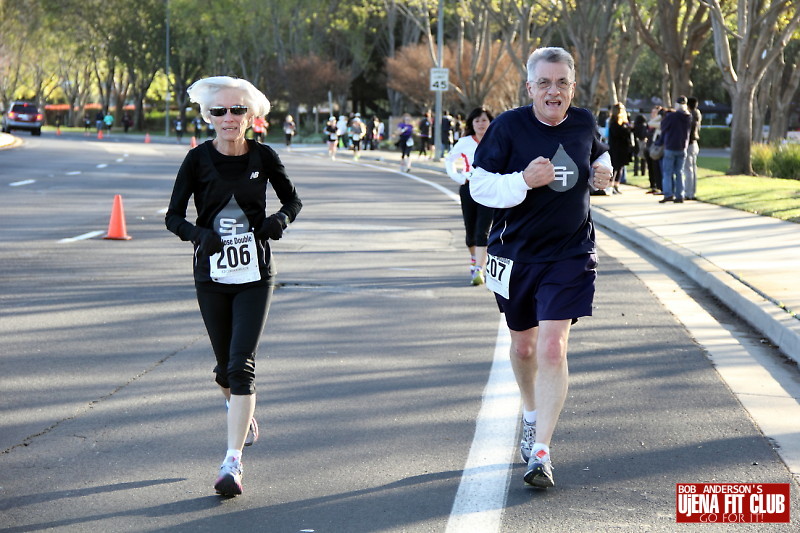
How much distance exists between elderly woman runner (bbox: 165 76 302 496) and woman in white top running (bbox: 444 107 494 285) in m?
5.83

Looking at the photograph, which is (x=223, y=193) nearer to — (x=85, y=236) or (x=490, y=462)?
(x=490, y=462)

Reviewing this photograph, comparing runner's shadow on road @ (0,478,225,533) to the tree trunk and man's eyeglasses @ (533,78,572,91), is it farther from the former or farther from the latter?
the tree trunk

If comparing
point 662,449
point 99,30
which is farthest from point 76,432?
point 99,30

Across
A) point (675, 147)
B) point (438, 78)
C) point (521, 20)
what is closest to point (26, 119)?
point (438, 78)

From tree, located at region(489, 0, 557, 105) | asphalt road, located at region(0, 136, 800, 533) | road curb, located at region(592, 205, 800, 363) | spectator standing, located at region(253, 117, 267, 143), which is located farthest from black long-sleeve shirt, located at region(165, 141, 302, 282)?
tree, located at region(489, 0, 557, 105)

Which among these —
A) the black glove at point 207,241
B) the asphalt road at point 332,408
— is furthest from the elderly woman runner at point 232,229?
the asphalt road at point 332,408

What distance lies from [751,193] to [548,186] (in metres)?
20.8

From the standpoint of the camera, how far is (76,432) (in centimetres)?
646

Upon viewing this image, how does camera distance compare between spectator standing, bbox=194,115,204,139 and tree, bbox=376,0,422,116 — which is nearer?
spectator standing, bbox=194,115,204,139

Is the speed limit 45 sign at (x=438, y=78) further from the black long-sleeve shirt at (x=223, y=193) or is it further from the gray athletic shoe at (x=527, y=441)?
the black long-sleeve shirt at (x=223, y=193)

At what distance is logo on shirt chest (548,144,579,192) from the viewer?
563cm

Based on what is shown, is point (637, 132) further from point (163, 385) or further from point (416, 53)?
point (416, 53)

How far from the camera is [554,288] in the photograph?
18.4 ft

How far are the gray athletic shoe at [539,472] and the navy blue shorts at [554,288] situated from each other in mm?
609
